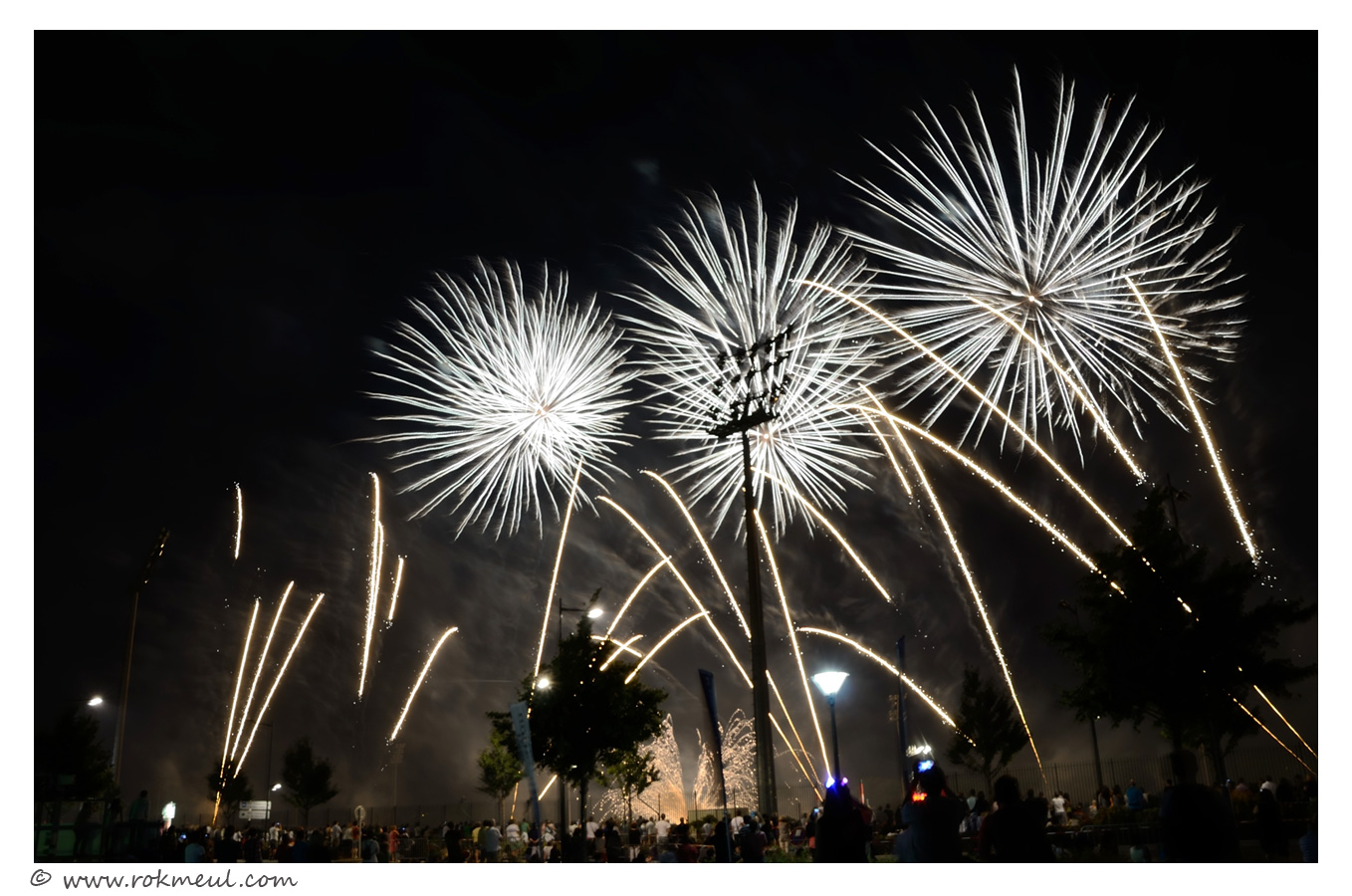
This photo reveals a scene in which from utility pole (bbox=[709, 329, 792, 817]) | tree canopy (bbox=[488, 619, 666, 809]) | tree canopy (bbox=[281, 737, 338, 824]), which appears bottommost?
tree canopy (bbox=[281, 737, 338, 824])

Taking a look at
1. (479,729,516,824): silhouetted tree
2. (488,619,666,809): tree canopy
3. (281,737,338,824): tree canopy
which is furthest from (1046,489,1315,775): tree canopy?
(281,737,338,824): tree canopy

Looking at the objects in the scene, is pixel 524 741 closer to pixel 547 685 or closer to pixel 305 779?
pixel 547 685

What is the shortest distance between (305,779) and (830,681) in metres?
65.3

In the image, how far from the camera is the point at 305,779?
75.0 meters

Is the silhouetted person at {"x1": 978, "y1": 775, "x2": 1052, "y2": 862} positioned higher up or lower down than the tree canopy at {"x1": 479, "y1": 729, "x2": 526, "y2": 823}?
higher up

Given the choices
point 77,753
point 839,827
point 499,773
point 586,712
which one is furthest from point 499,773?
point 839,827

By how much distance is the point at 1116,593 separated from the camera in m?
26.0

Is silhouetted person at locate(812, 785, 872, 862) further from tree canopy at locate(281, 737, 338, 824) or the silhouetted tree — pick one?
tree canopy at locate(281, 737, 338, 824)

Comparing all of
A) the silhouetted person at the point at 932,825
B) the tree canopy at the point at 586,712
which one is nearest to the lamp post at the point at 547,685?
the tree canopy at the point at 586,712

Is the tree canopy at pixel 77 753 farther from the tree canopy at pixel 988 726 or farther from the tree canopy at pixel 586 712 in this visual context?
the tree canopy at pixel 988 726

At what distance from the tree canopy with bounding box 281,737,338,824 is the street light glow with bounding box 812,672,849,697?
211 ft

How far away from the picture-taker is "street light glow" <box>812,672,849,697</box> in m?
20.0
